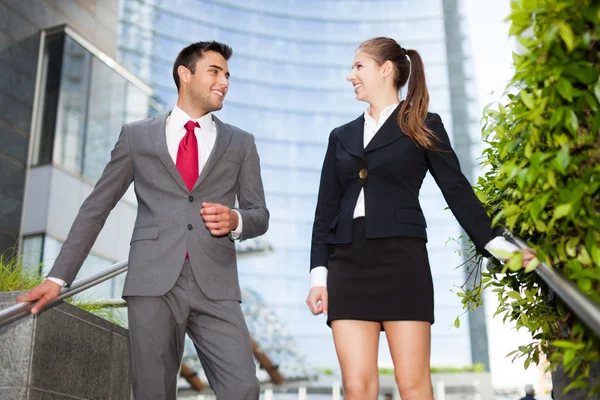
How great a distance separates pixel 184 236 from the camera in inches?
120

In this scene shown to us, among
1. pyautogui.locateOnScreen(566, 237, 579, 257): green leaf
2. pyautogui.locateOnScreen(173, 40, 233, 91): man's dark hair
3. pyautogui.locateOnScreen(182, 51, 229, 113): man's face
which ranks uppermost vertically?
pyautogui.locateOnScreen(173, 40, 233, 91): man's dark hair

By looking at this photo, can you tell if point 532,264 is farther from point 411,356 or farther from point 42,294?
point 42,294

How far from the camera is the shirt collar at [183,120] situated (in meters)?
3.38

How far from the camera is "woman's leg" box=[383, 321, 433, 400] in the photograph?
2.54m

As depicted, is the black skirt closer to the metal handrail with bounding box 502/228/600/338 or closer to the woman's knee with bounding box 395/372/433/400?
the woman's knee with bounding box 395/372/433/400

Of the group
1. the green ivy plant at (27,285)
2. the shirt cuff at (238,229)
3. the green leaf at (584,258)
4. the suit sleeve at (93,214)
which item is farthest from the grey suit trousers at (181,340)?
the green leaf at (584,258)

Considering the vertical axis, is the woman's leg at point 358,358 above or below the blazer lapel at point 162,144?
below

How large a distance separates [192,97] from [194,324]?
1106 millimetres

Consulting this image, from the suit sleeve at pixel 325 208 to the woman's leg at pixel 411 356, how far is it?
0.45m

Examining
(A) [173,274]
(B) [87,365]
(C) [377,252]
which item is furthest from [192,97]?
(B) [87,365]

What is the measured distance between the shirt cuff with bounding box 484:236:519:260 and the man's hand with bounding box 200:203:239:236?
1.01 m

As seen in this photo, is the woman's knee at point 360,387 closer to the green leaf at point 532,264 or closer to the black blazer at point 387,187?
the black blazer at point 387,187

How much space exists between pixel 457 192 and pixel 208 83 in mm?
1348

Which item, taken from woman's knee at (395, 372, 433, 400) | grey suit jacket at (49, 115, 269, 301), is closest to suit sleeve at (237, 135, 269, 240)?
grey suit jacket at (49, 115, 269, 301)
